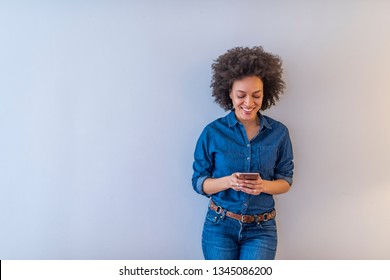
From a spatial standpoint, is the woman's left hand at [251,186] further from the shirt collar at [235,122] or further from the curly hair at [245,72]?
the curly hair at [245,72]

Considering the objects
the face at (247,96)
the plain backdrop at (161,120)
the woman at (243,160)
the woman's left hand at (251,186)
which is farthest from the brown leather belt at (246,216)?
the face at (247,96)

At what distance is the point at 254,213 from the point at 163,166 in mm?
444

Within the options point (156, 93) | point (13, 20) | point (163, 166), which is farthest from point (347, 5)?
point (13, 20)

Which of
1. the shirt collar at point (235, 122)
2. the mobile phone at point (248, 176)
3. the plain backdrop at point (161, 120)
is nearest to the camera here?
the mobile phone at point (248, 176)

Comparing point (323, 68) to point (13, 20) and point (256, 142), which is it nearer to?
point (256, 142)

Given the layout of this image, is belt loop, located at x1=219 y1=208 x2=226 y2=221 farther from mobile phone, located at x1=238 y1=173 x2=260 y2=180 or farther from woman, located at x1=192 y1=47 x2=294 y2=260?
mobile phone, located at x1=238 y1=173 x2=260 y2=180

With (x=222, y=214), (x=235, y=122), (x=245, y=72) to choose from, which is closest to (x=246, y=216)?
(x=222, y=214)

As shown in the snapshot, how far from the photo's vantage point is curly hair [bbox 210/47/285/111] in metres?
1.19

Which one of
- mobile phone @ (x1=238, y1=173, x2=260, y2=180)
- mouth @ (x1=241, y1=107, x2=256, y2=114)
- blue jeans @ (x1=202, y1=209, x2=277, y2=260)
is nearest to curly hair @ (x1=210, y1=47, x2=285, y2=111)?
mouth @ (x1=241, y1=107, x2=256, y2=114)

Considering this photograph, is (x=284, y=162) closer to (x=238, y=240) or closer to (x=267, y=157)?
(x=267, y=157)

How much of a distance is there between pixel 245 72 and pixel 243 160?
316 millimetres

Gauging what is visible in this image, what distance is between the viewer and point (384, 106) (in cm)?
142

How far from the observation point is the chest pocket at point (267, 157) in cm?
122

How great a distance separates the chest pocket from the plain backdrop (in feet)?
0.81
